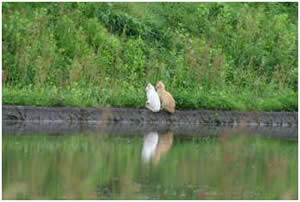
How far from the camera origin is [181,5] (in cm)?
2945

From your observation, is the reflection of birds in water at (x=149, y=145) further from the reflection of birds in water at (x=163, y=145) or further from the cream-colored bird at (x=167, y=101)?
the cream-colored bird at (x=167, y=101)

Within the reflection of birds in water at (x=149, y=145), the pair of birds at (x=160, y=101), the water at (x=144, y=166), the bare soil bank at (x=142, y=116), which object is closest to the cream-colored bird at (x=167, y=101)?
the pair of birds at (x=160, y=101)

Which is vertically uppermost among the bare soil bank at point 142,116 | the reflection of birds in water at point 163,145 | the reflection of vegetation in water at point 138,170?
the reflection of vegetation in water at point 138,170

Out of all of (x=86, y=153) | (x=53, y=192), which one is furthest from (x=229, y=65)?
(x=53, y=192)

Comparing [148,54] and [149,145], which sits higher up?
[148,54]

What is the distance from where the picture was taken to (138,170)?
13578 millimetres

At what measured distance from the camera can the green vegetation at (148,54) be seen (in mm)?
22781

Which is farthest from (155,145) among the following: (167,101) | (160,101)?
(167,101)

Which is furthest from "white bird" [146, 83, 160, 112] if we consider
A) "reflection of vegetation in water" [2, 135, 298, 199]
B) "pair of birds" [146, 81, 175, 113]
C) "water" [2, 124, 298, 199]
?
"reflection of vegetation in water" [2, 135, 298, 199]

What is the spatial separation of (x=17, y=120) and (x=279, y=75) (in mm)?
7594

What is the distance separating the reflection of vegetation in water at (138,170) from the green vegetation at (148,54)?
474 cm

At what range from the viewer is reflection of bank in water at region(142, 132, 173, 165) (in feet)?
50.2

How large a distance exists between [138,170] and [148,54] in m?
13.1

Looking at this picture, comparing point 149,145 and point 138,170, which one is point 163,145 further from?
point 138,170
